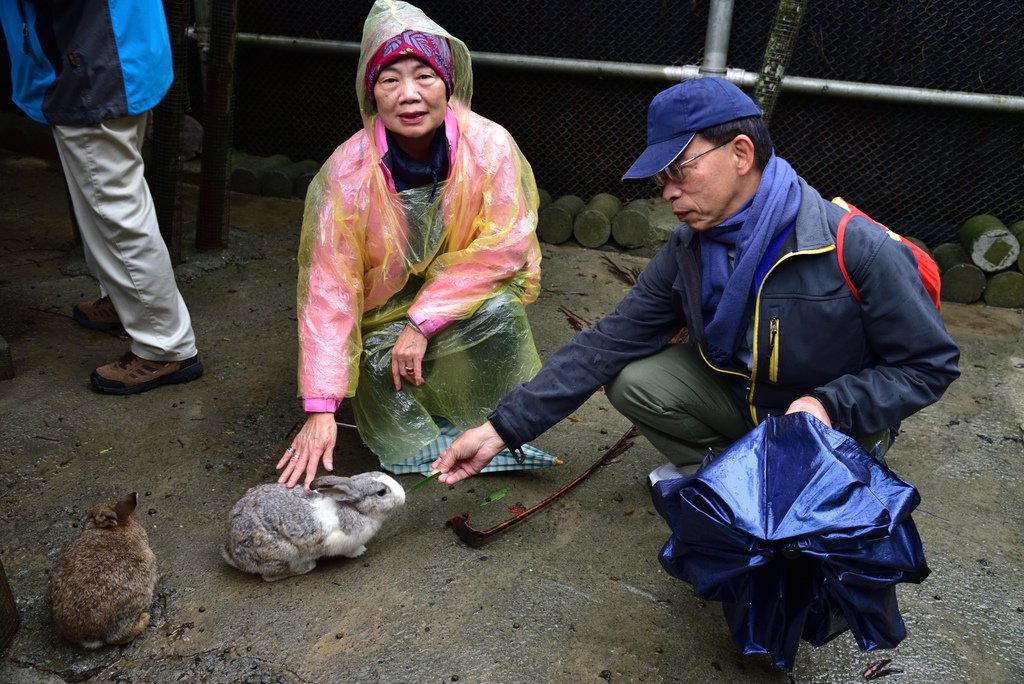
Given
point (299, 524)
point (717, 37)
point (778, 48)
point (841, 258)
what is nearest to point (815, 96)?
point (717, 37)

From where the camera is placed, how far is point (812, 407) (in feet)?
7.40

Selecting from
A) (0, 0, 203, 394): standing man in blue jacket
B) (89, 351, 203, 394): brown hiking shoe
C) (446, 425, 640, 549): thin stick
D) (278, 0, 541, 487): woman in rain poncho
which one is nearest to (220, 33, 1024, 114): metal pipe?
(278, 0, 541, 487): woman in rain poncho

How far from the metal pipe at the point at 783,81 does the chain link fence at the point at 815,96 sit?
0.36 ft

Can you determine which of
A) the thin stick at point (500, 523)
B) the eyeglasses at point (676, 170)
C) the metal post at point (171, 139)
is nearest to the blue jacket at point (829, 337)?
the eyeglasses at point (676, 170)

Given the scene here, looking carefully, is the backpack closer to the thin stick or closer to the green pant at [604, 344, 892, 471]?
the green pant at [604, 344, 892, 471]

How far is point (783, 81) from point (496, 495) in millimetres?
3257

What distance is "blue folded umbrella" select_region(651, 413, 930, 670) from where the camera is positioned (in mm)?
1976

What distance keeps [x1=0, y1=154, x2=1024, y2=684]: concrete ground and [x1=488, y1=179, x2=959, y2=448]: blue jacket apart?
0.54m

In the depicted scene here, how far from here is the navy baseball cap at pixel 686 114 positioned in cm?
233

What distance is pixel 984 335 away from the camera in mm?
4801

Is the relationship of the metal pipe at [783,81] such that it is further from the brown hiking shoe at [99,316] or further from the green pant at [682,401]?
the brown hiking shoe at [99,316]

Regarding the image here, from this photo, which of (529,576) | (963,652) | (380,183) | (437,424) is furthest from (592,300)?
(963,652)

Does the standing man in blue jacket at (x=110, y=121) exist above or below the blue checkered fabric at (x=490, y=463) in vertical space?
above

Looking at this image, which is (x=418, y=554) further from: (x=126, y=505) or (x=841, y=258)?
(x=841, y=258)
